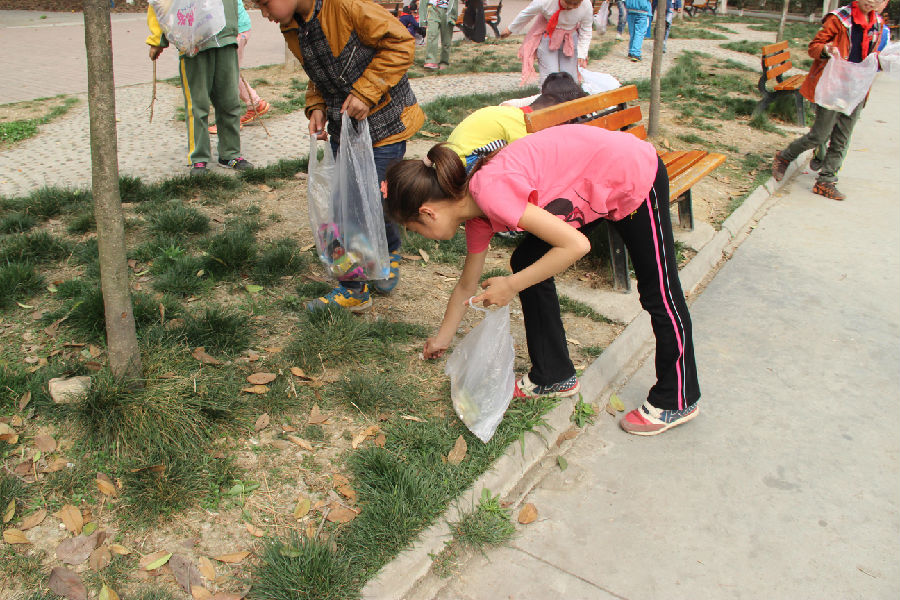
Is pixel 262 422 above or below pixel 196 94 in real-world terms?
below

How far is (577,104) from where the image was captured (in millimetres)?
4258

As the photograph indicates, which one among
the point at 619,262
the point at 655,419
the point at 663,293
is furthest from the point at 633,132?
the point at 655,419

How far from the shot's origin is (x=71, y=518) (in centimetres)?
236

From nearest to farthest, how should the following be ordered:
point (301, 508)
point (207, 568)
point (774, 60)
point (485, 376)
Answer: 1. point (207, 568)
2. point (301, 508)
3. point (485, 376)
4. point (774, 60)

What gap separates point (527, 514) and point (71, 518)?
1563 mm

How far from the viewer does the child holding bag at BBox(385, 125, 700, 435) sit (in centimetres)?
229

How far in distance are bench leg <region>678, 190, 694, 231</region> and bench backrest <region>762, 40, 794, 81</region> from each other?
4.57m

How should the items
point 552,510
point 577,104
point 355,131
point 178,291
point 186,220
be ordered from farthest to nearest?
point 186,220, point 577,104, point 178,291, point 355,131, point 552,510

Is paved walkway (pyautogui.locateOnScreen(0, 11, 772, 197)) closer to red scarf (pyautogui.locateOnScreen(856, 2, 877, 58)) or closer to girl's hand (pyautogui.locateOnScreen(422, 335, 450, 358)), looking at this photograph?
girl's hand (pyautogui.locateOnScreen(422, 335, 450, 358))

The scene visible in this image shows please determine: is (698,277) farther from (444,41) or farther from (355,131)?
(444,41)

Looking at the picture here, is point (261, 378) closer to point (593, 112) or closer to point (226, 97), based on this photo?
point (593, 112)

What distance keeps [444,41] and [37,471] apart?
1023 centimetres

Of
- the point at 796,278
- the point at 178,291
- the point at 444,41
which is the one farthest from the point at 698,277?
the point at 444,41

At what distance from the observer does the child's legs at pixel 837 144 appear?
6113mm
